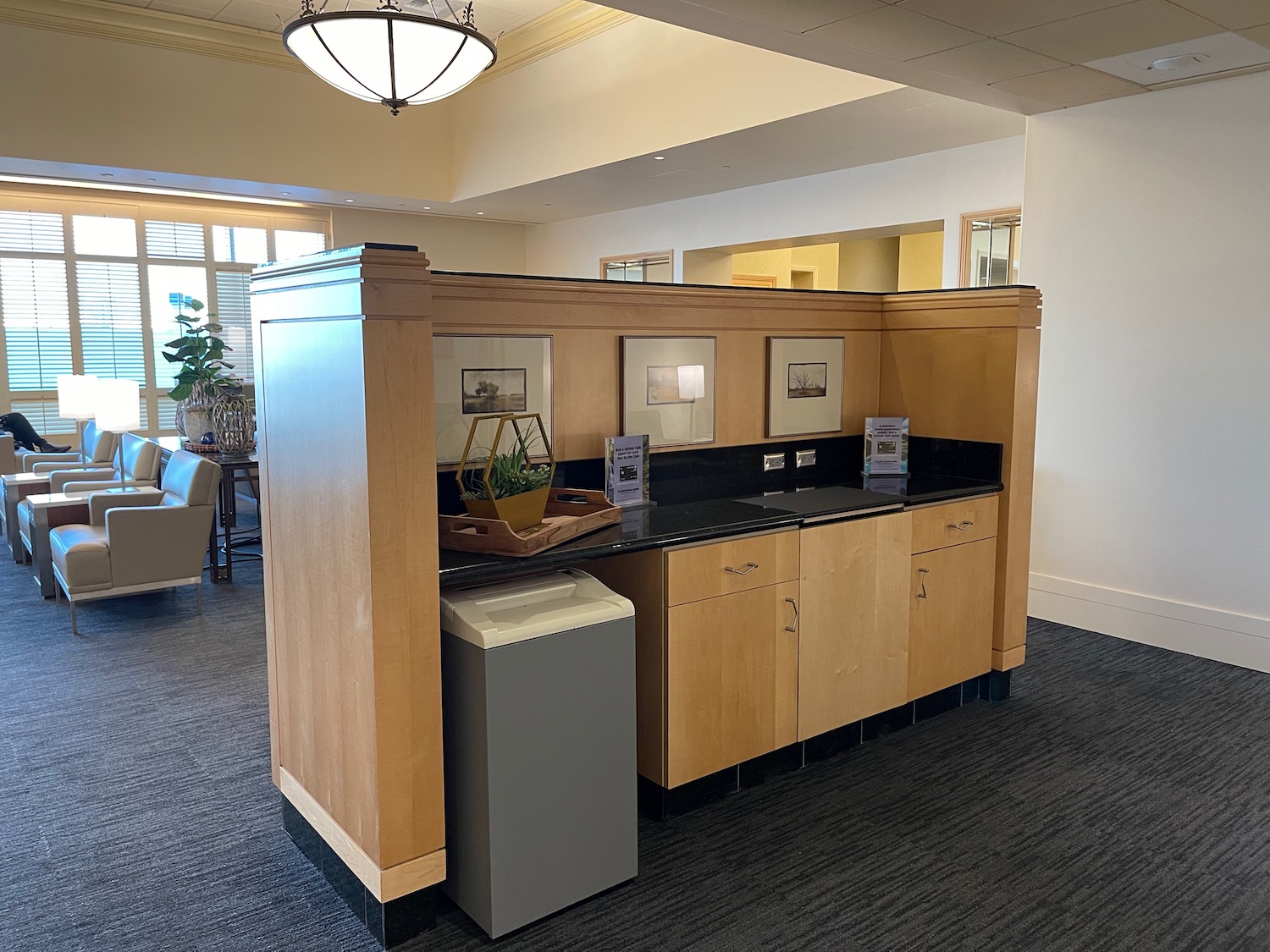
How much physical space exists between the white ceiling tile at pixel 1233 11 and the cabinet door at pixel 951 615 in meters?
2.05

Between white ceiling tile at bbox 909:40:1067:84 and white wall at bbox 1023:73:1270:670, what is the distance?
0.76 meters

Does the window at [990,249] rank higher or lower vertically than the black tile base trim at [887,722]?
higher

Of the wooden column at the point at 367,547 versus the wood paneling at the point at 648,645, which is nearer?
the wooden column at the point at 367,547

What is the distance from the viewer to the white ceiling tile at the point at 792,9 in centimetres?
341

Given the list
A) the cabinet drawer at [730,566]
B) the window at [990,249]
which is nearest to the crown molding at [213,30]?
the window at [990,249]

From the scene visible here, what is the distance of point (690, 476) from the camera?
11.6ft

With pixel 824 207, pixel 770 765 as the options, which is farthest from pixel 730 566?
pixel 824 207

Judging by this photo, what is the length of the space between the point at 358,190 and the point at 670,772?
8.06 metres

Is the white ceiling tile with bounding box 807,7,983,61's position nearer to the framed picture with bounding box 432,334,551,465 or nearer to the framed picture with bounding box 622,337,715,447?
the framed picture with bounding box 622,337,715,447

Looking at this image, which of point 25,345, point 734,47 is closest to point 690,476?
point 734,47

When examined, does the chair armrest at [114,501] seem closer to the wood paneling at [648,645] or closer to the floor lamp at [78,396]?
the floor lamp at [78,396]

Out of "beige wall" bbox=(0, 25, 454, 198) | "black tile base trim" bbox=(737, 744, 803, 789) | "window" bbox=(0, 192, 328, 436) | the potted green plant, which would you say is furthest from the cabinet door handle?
"window" bbox=(0, 192, 328, 436)

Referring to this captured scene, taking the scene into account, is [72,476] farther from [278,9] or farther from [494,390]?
[494,390]

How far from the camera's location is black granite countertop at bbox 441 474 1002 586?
2.44 m
